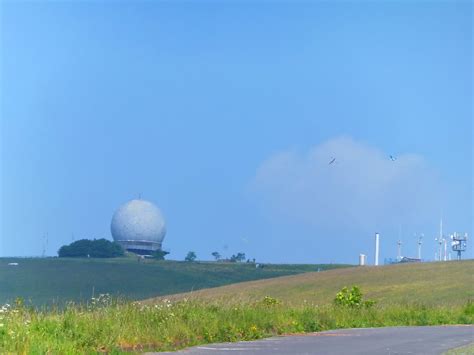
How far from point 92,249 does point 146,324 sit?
7707cm

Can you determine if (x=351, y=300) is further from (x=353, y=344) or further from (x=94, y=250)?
(x=94, y=250)

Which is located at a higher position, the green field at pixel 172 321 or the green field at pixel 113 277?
the green field at pixel 113 277

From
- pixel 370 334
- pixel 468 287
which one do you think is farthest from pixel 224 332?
pixel 468 287

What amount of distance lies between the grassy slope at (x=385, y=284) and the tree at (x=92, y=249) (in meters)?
25.4

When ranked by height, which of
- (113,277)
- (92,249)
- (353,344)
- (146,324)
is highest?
(92,249)

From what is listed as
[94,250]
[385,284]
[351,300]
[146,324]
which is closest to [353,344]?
[146,324]

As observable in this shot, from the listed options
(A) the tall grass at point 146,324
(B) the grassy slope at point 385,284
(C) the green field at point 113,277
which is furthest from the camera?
(C) the green field at point 113,277

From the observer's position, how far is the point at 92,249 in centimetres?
9419

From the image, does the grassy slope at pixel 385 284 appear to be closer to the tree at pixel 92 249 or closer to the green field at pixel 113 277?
the green field at pixel 113 277

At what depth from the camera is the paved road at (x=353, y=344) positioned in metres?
17.0

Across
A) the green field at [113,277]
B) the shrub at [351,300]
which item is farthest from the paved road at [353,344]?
the green field at [113,277]

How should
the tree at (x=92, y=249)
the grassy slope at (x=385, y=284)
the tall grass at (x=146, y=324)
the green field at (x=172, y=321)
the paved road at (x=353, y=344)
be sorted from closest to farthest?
the tall grass at (x=146, y=324)
the green field at (x=172, y=321)
the paved road at (x=353, y=344)
the grassy slope at (x=385, y=284)
the tree at (x=92, y=249)

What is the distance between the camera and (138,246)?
294ft

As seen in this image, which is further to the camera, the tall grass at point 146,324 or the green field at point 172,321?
the green field at point 172,321
